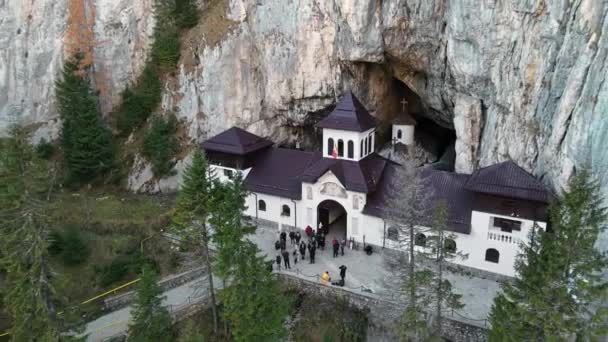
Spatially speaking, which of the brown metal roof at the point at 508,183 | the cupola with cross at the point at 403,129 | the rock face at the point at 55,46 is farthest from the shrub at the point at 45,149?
the brown metal roof at the point at 508,183

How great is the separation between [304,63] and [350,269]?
1627cm

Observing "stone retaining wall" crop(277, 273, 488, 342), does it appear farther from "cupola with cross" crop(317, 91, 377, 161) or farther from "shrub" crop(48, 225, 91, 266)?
"shrub" crop(48, 225, 91, 266)

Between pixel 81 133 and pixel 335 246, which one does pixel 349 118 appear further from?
pixel 81 133

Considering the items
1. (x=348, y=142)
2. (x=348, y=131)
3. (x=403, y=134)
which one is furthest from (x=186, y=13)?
(x=403, y=134)

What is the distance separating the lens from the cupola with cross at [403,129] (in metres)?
37.7

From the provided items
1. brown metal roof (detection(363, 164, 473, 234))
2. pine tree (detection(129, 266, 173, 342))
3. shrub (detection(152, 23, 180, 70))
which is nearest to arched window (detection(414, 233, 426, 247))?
brown metal roof (detection(363, 164, 473, 234))

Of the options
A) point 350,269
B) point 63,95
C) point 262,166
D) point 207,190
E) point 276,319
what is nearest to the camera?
point 276,319

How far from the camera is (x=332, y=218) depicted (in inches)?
1310

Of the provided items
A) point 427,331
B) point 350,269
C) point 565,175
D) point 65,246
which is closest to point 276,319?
point 427,331

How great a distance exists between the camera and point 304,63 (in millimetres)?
35750

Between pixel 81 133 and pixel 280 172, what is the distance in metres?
17.3

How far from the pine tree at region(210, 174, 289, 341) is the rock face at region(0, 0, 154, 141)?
30.2 meters

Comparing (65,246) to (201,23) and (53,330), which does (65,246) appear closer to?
(53,330)

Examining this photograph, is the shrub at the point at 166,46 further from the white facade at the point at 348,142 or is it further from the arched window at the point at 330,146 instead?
the arched window at the point at 330,146
